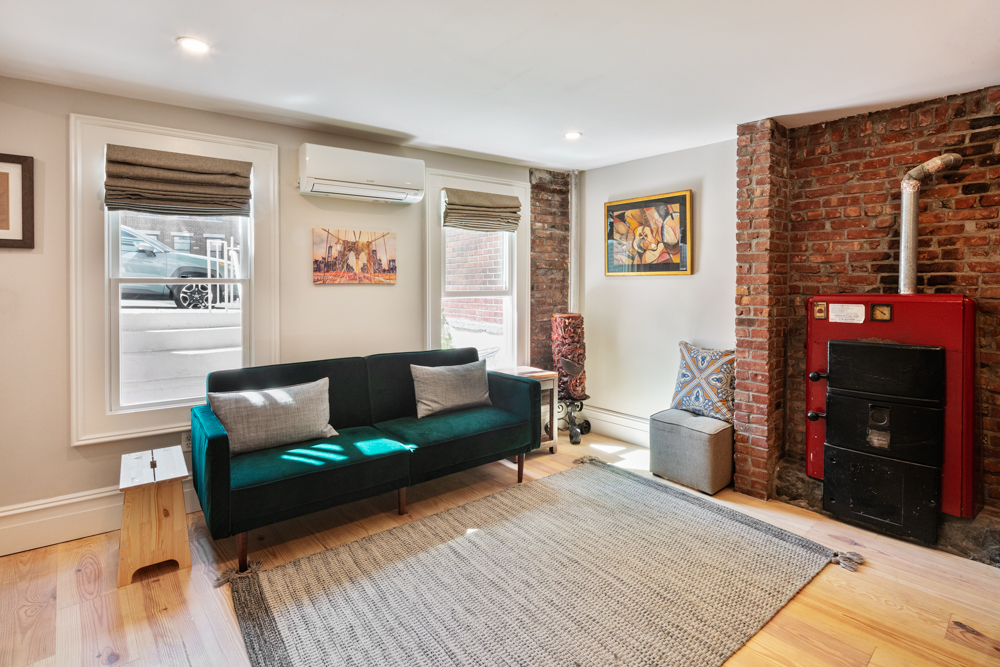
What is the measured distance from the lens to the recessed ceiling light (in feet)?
7.36

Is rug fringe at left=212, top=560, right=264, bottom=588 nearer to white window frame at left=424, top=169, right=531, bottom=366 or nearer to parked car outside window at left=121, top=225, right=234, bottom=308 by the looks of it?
parked car outside window at left=121, top=225, right=234, bottom=308

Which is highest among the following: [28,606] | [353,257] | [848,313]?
[353,257]

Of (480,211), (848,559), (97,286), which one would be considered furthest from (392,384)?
(848,559)

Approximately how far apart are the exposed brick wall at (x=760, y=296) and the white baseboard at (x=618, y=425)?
1.04 m

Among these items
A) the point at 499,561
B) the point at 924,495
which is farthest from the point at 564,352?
the point at 924,495

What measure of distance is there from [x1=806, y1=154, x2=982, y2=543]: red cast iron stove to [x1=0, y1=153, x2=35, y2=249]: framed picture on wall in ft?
14.4

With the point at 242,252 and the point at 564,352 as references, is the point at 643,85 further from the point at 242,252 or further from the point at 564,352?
the point at 242,252

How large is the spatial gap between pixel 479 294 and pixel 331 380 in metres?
1.62

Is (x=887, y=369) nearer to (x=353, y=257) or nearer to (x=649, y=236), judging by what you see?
(x=649, y=236)

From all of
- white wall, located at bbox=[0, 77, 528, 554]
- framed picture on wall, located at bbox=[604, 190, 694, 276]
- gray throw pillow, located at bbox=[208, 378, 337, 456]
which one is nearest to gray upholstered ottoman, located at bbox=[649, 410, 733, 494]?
framed picture on wall, located at bbox=[604, 190, 694, 276]

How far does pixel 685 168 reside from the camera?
4109mm

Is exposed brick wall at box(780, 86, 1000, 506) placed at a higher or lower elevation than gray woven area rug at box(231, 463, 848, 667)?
higher

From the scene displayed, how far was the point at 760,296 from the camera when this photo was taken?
3.39 meters

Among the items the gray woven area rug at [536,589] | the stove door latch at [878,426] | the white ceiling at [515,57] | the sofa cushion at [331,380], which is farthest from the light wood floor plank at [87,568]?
the stove door latch at [878,426]
